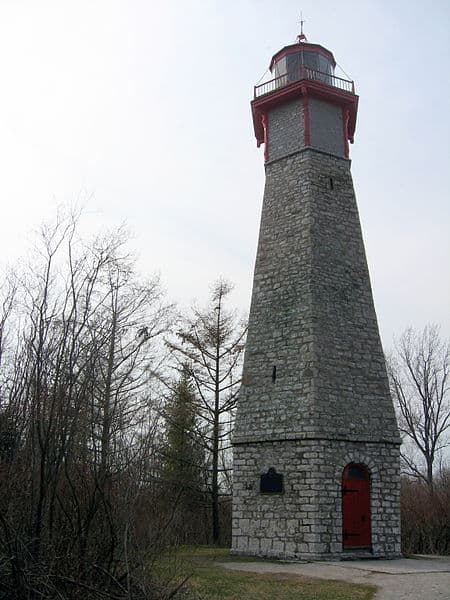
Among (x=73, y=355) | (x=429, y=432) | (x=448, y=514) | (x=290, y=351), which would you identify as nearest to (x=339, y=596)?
(x=73, y=355)

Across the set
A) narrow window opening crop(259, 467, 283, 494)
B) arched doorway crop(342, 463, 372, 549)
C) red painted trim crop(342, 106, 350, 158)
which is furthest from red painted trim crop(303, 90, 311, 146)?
narrow window opening crop(259, 467, 283, 494)

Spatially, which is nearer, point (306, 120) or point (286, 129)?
point (306, 120)

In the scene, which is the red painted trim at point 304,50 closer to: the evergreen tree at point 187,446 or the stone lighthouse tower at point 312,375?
the stone lighthouse tower at point 312,375

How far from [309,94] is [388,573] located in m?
13.1

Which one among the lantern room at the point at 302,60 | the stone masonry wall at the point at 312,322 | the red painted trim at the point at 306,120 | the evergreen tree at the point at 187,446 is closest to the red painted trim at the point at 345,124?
the stone masonry wall at the point at 312,322

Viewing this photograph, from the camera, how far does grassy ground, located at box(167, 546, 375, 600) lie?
8828mm

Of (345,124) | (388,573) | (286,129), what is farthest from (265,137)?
(388,573)

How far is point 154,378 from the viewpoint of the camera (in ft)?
66.9

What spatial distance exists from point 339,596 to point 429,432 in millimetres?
22263

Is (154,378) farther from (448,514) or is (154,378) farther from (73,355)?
(73,355)

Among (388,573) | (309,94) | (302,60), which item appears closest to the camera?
(388,573)

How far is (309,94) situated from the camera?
1808 cm

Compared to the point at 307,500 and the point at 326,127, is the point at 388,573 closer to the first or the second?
the point at 307,500

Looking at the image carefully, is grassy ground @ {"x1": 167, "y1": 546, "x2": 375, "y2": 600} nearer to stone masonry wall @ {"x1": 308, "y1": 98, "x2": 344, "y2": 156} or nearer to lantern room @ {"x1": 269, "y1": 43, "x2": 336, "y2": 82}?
stone masonry wall @ {"x1": 308, "y1": 98, "x2": 344, "y2": 156}
